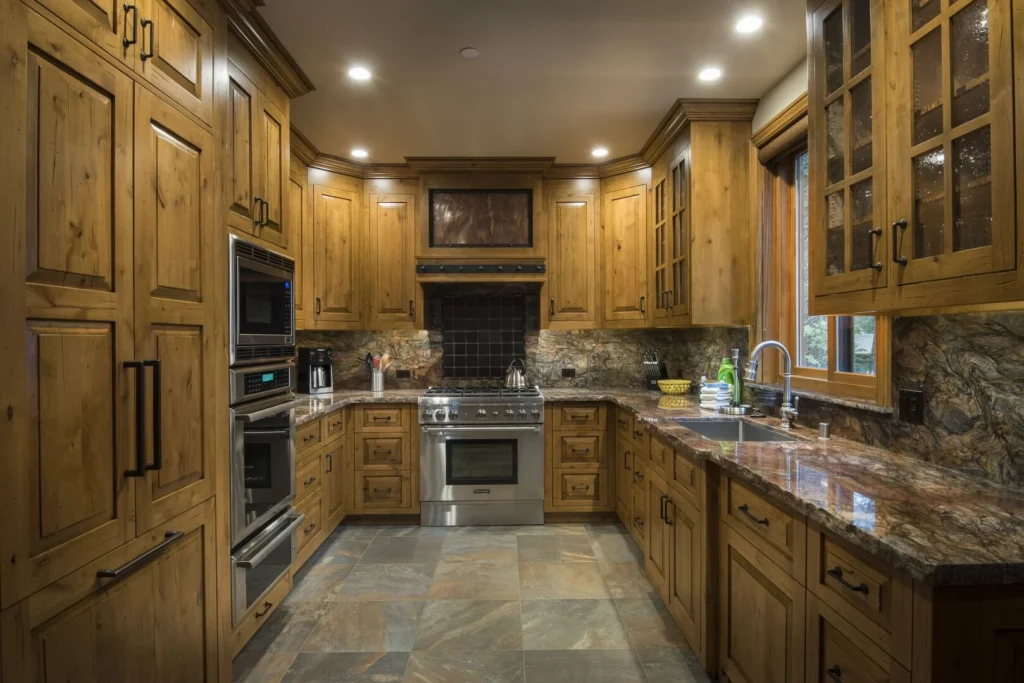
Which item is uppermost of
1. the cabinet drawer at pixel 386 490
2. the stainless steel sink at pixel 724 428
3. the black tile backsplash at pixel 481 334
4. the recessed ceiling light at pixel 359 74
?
the recessed ceiling light at pixel 359 74

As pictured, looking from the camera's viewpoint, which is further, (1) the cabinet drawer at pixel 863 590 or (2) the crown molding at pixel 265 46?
(2) the crown molding at pixel 265 46

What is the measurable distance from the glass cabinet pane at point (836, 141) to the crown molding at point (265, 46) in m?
2.10

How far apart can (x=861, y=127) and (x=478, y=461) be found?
283 cm

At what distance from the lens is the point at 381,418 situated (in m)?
3.57

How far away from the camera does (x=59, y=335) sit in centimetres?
110

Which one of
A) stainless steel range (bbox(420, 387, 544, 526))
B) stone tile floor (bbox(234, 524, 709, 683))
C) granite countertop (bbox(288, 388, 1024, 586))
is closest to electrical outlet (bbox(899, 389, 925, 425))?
granite countertop (bbox(288, 388, 1024, 586))

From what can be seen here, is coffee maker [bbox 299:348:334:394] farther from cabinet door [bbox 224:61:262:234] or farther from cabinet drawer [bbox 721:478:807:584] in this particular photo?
cabinet drawer [bbox 721:478:807:584]

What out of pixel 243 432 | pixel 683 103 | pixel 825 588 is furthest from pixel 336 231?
pixel 825 588

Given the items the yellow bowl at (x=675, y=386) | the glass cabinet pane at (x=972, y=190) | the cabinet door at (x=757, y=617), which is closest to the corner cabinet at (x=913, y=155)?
the glass cabinet pane at (x=972, y=190)

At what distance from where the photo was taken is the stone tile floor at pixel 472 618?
6.47 ft

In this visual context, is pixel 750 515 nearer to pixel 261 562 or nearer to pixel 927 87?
pixel 927 87

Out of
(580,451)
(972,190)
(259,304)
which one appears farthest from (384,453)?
(972,190)

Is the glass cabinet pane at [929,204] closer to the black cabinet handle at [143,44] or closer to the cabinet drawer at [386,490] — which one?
the black cabinet handle at [143,44]

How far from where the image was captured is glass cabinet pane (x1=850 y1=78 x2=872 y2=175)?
1.45 metres
